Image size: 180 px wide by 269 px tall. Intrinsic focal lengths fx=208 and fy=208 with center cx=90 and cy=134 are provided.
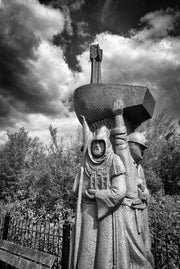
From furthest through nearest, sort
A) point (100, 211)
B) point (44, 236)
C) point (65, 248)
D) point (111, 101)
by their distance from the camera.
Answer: point (44, 236) < point (65, 248) < point (111, 101) < point (100, 211)

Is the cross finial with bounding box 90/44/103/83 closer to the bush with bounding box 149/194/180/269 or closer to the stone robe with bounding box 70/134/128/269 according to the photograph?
the stone robe with bounding box 70/134/128/269

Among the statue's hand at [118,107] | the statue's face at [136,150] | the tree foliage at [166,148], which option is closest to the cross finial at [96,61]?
the statue's hand at [118,107]

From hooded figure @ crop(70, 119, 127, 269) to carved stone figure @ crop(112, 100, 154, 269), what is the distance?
5.7 inches

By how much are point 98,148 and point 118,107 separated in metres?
0.77

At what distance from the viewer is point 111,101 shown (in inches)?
142

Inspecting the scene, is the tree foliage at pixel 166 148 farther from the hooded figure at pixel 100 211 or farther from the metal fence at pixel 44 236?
the hooded figure at pixel 100 211

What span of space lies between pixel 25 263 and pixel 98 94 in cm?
335

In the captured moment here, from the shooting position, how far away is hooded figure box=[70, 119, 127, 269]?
9.53 feet

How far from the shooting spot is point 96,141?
354 cm

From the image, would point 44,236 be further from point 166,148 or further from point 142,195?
point 166,148

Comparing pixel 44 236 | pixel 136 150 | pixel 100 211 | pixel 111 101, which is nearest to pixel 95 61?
pixel 111 101

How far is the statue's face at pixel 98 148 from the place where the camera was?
3.45m

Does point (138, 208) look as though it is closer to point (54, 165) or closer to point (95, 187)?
point (95, 187)

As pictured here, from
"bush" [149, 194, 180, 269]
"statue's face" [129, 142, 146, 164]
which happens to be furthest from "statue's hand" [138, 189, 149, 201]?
"bush" [149, 194, 180, 269]
